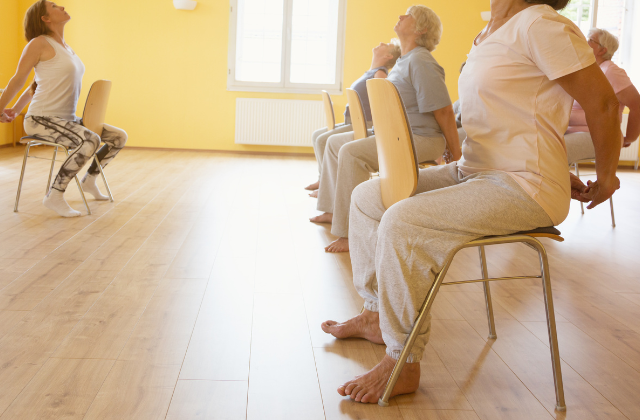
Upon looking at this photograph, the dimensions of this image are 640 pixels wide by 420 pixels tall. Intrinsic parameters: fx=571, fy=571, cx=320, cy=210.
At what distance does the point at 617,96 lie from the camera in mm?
2988

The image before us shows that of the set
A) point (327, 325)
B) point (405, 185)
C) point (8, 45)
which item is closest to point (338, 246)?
point (327, 325)

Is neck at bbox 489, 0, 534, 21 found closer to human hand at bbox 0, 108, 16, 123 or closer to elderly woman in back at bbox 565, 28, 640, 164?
elderly woman in back at bbox 565, 28, 640, 164

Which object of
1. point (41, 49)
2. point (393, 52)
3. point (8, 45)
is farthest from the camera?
point (8, 45)

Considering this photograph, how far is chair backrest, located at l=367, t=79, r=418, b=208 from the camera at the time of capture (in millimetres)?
1306

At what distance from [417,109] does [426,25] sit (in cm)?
40

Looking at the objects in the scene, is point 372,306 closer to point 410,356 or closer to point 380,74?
point 410,356

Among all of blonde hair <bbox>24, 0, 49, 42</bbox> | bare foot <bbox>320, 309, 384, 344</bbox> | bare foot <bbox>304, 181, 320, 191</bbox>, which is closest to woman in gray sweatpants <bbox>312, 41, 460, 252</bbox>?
bare foot <bbox>320, 309, 384, 344</bbox>

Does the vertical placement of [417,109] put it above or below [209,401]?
above

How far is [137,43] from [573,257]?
577 cm

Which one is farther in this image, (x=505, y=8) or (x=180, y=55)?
(x=180, y=55)

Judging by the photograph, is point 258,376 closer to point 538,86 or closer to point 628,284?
point 538,86

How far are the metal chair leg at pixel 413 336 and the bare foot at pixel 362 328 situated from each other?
1.09 ft

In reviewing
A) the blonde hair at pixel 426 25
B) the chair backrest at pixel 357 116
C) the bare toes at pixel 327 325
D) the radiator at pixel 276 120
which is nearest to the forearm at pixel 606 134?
the bare toes at pixel 327 325

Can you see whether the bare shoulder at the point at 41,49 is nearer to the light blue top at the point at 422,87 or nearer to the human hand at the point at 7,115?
the human hand at the point at 7,115
